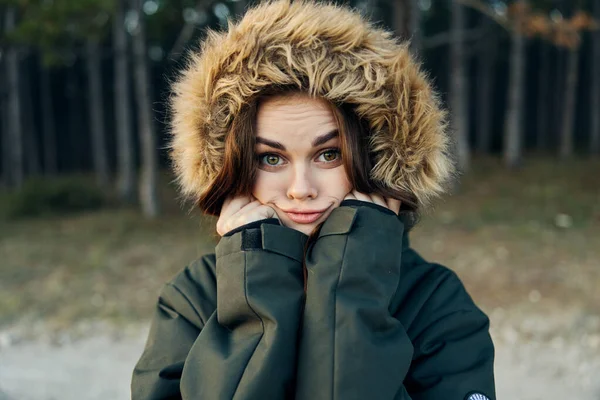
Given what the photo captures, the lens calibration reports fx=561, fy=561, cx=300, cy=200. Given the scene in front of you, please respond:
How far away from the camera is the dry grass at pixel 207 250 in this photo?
20.0ft

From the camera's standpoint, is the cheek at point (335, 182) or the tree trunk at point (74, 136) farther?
the tree trunk at point (74, 136)

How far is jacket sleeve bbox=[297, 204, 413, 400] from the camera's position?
4.28ft

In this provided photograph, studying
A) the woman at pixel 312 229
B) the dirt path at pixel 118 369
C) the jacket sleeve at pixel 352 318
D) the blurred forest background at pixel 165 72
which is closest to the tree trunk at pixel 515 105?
the blurred forest background at pixel 165 72

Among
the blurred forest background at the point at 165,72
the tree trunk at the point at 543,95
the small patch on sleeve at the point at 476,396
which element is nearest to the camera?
the small patch on sleeve at the point at 476,396

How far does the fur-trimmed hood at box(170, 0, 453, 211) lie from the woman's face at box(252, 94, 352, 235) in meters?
0.06

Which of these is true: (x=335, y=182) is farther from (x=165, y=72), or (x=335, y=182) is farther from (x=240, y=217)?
(x=165, y=72)

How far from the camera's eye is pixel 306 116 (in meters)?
1.51

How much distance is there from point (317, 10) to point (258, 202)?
60cm

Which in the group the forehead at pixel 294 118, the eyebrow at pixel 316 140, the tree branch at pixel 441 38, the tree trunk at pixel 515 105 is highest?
the tree branch at pixel 441 38

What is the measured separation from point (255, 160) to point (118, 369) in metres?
3.77

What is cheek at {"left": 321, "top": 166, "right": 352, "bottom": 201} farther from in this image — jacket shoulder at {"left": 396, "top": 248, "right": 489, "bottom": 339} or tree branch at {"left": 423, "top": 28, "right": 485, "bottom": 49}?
tree branch at {"left": 423, "top": 28, "right": 485, "bottom": 49}

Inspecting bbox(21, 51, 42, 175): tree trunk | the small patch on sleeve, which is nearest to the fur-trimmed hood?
the small patch on sleeve

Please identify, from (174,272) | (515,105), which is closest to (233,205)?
(174,272)

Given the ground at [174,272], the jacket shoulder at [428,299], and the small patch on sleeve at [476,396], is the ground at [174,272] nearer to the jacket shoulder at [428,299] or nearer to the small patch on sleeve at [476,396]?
the jacket shoulder at [428,299]
